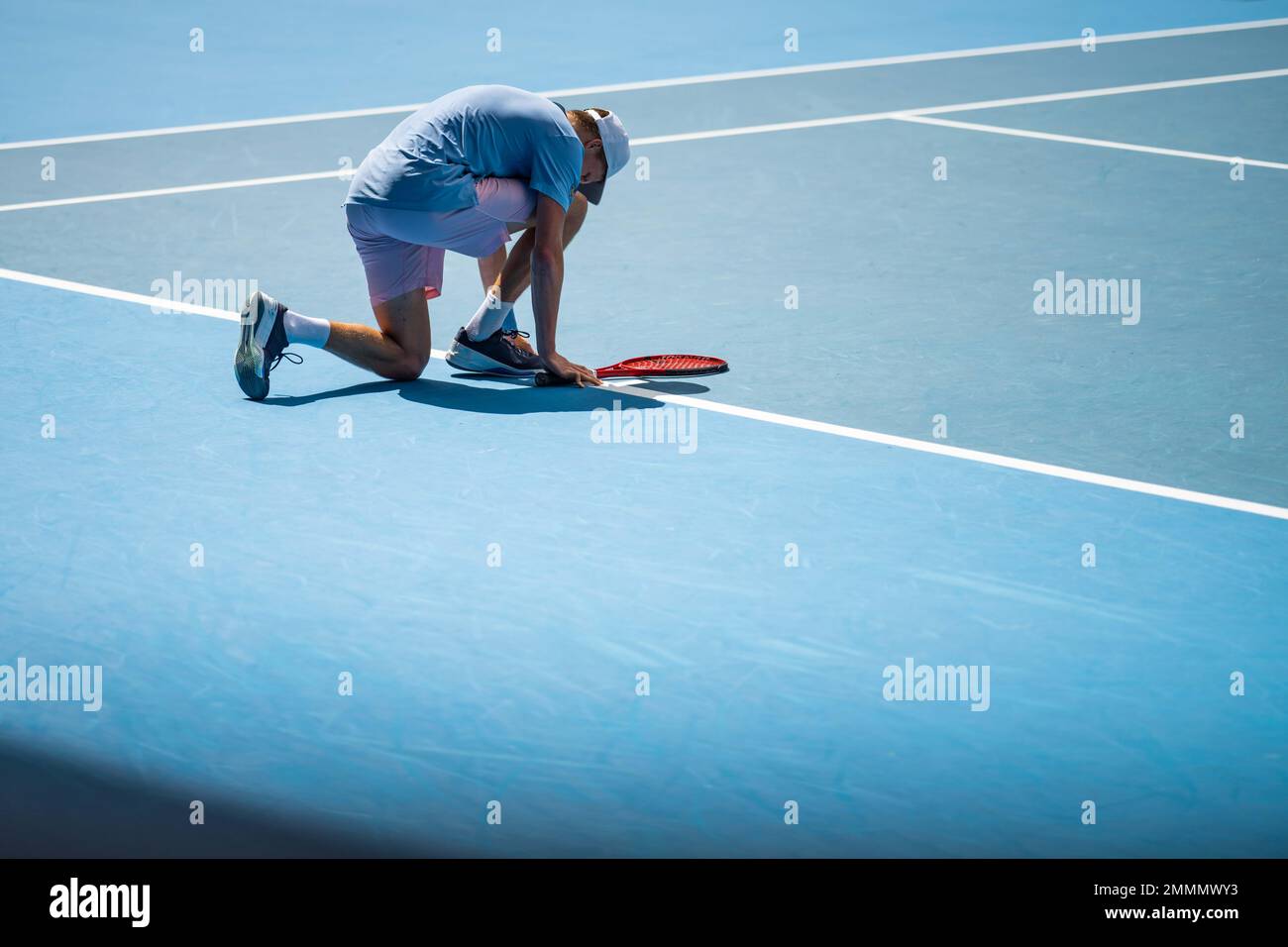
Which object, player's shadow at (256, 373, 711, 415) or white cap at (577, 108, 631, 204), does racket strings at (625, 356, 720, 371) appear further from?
white cap at (577, 108, 631, 204)

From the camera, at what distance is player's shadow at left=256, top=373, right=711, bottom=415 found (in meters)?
6.89

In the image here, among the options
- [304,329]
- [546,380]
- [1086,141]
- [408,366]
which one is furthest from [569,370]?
[1086,141]

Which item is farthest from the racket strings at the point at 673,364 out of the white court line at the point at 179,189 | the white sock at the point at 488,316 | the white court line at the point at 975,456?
the white court line at the point at 179,189

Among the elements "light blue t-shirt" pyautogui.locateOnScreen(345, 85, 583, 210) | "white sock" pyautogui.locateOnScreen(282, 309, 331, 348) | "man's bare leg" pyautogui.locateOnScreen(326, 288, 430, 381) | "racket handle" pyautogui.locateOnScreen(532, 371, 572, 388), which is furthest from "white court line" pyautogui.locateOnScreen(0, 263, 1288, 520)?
"light blue t-shirt" pyautogui.locateOnScreen(345, 85, 583, 210)

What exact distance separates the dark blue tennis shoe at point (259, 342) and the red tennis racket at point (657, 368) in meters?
1.04

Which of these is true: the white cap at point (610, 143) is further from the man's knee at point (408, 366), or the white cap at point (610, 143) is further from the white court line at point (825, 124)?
the white court line at point (825, 124)

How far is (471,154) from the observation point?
690 cm

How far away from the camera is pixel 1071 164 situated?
417 inches

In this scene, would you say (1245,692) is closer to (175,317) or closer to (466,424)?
(466,424)

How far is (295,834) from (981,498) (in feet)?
9.21

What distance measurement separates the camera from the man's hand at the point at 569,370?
6.85m

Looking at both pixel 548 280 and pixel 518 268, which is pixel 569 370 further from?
pixel 518 268

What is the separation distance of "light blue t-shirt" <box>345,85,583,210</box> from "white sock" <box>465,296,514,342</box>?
1.71 feet

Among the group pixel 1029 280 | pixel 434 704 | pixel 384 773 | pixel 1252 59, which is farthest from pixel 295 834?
pixel 1252 59
